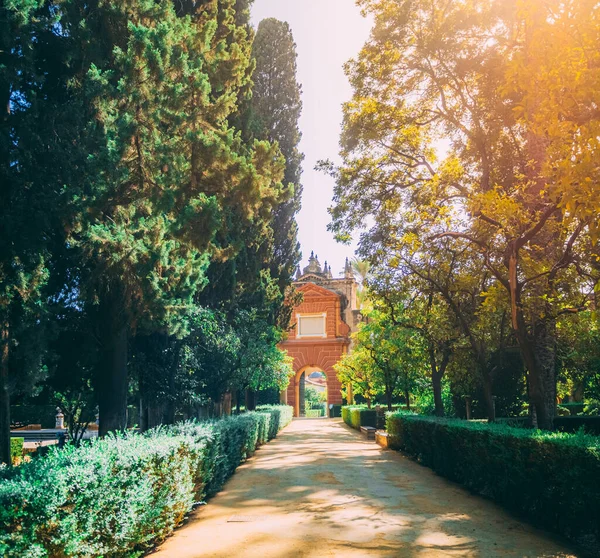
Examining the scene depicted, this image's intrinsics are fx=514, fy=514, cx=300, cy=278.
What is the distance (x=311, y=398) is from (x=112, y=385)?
2104 inches

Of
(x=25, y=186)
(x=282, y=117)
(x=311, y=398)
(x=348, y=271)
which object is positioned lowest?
(x=311, y=398)

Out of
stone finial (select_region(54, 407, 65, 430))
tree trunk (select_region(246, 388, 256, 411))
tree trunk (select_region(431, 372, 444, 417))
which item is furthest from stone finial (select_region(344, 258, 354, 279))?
tree trunk (select_region(431, 372, 444, 417))

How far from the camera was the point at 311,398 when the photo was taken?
61844 millimetres

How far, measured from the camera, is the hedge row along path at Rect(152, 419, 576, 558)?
5.60 metres

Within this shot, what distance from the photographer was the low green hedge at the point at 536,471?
5.52 metres

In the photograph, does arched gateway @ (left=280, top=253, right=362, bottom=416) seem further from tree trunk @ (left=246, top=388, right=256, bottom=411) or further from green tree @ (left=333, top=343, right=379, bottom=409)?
tree trunk @ (left=246, top=388, right=256, bottom=411)

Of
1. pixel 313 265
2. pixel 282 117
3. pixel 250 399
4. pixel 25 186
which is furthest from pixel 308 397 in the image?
pixel 25 186

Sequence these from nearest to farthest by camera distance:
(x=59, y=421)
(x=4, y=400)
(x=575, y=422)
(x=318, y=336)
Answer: (x=4, y=400)
(x=575, y=422)
(x=59, y=421)
(x=318, y=336)

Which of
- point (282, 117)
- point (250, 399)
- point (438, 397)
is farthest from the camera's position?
point (250, 399)

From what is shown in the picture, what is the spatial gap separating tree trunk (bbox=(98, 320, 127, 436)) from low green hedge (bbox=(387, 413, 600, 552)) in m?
6.47

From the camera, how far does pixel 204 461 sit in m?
8.20

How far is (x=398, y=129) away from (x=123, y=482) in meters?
10.6

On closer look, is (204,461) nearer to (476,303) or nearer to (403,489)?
(403,489)

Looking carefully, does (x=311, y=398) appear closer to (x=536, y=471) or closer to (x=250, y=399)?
(x=250, y=399)
